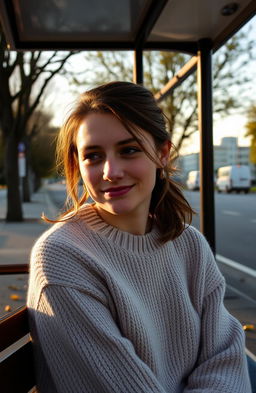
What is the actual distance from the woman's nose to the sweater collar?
0.17 m

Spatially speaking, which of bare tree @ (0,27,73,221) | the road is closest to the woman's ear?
the road

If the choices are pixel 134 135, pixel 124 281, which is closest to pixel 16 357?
pixel 124 281

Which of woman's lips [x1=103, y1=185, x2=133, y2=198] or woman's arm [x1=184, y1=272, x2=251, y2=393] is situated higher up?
woman's lips [x1=103, y1=185, x2=133, y2=198]

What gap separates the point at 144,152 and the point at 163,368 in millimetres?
707

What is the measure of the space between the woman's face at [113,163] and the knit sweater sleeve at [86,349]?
37 centimetres

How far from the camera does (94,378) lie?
1.29 metres

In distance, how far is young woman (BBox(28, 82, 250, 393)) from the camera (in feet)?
4.29

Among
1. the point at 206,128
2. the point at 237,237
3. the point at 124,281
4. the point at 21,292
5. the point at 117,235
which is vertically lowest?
the point at 237,237

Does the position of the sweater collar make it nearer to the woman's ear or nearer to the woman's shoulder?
the woman's shoulder

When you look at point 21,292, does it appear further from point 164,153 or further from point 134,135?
point 134,135

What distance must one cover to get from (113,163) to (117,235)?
247mm

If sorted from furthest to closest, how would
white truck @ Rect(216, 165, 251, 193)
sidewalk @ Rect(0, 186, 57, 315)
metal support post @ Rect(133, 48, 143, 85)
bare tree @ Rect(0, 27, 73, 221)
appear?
white truck @ Rect(216, 165, 251, 193) < bare tree @ Rect(0, 27, 73, 221) < sidewalk @ Rect(0, 186, 57, 315) < metal support post @ Rect(133, 48, 143, 85)

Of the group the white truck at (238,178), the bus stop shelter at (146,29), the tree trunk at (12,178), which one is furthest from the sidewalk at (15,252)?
the white truck at (238,178)

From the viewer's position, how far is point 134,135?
5.03 feet
